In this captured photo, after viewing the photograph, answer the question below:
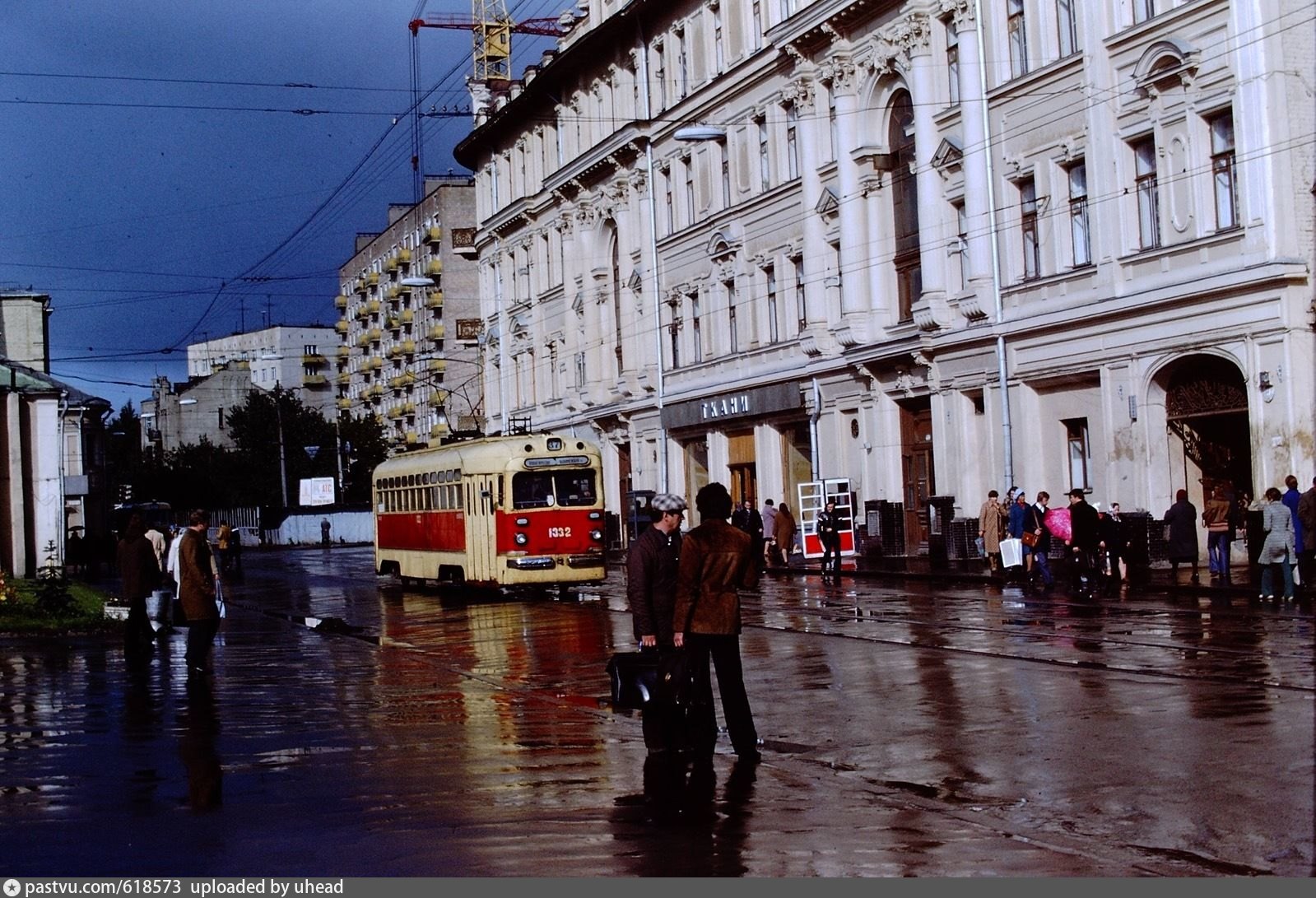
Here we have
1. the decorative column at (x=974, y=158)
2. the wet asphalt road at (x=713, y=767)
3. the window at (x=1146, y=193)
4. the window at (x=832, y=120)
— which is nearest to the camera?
the wet asphalt road at (x=713, y=767)

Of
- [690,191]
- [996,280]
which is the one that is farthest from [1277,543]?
[690,191]

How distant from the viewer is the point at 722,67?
53469mm

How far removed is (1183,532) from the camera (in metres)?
29.9

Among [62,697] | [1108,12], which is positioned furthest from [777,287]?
[62,697]

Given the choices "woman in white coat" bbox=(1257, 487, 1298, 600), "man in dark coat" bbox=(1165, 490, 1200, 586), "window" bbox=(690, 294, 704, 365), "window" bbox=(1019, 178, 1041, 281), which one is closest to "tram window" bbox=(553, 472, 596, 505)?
"window" bbox=(1019, 178, 1041, 281)

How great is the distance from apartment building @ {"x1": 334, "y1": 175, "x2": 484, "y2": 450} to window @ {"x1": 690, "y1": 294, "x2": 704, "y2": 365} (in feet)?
121

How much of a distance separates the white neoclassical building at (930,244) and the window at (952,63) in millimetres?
100

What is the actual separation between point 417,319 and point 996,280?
265 ft

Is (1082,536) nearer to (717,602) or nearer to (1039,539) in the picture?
(1039,539)

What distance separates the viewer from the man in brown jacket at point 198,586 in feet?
60.4

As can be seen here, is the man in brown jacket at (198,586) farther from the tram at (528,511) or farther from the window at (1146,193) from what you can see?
the window at (1146,193)

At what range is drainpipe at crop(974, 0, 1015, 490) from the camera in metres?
38.8

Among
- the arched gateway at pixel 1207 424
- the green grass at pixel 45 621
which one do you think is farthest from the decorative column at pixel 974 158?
the green grass at pixel 45 621

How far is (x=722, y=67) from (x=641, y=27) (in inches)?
263
